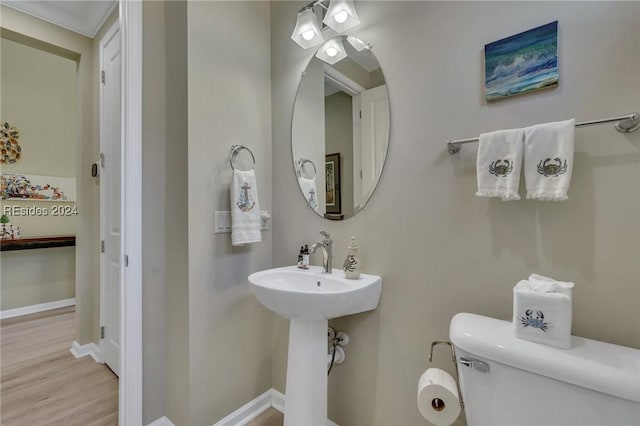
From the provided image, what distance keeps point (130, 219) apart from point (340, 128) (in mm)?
1171

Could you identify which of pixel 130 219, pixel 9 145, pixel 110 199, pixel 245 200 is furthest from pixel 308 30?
pixel 9 145

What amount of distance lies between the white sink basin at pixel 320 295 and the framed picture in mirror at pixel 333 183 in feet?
1.14

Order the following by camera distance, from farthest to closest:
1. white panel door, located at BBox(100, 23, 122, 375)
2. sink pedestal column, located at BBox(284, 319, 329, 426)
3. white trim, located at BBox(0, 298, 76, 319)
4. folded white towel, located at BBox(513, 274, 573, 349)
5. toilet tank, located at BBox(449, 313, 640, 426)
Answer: white trim, located at BBox(0, 298, 76, 319) → white panel door, located at BBox(100, 23, 122, 375) → sink pedestal column, located at BBox(284, 319, 329, 426) → folded white towel, located at BBox(513, 274, 573, 349) → toilet tank, located at BBox(449, 313, 640, 426)

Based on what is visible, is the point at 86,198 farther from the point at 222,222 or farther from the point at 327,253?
the point at 327,253

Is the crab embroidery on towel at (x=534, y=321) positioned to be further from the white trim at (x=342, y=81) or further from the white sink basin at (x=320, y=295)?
the white trim at (x=342, y=81)

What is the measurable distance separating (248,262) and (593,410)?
4.78 ft

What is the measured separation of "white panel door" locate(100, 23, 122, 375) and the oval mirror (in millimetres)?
1360

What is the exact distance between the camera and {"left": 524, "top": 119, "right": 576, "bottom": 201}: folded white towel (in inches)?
34.1

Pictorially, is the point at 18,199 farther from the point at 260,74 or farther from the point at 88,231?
the point at 260,74

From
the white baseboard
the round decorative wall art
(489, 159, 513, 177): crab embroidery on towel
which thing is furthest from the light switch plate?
the round decorative wall art

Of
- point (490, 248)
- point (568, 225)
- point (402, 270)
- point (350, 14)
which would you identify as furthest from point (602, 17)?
point (402, 270)

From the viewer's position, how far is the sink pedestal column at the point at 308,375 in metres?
1.26

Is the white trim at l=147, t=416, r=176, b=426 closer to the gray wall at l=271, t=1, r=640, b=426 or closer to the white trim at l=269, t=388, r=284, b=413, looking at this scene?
the white trim at l=269, t=388, r=284, b=413

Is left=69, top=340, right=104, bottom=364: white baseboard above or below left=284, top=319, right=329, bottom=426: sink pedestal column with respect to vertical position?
below
